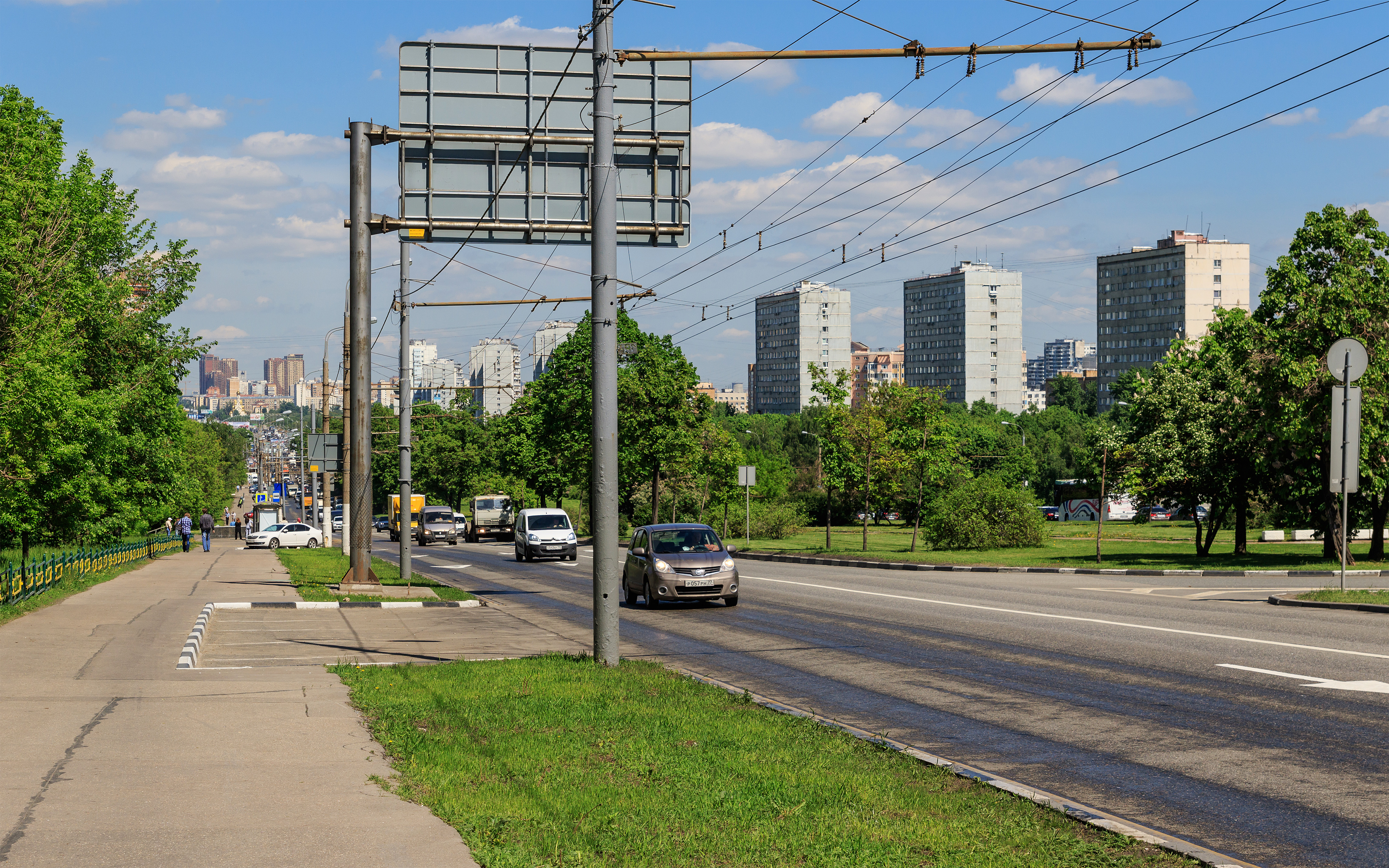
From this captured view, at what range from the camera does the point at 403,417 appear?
100 ft

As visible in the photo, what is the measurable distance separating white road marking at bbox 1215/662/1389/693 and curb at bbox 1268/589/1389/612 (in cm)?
781

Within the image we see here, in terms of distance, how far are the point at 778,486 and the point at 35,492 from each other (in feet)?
217

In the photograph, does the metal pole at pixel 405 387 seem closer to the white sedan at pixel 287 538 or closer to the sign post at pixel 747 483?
the sign post at pixel 747 483

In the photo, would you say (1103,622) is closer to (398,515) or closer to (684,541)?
(684,541)

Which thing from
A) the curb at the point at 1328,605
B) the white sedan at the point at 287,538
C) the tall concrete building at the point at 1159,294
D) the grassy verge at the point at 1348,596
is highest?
the tall concrete building at the point at 1159,294

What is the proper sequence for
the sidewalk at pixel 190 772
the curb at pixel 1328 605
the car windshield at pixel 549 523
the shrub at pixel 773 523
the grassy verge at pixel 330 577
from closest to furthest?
1. the sidewalk at pixel 190 772
2. the curb at pixel 1328 605
3. the grassy verge at pixel 330 577
4. the car windshield at pixel 549 523
5. the shrub at pixel 773 523

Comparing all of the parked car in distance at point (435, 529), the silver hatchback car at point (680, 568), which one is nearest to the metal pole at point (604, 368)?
the silver hatchback car at point (680, 568)

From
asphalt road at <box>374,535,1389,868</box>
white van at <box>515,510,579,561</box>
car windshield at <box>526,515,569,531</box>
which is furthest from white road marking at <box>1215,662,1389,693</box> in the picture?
car windshield at <box>526,515,569,531</box>

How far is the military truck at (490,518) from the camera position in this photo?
73.4 metres

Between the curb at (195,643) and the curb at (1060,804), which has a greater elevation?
the curb at (1060,804)

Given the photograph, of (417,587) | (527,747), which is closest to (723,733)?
(527,747)

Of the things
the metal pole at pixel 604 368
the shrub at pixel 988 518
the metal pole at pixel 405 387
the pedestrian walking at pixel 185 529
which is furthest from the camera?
the pedestrian walking at pixel 185 529

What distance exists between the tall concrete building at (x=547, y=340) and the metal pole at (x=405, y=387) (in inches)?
1414

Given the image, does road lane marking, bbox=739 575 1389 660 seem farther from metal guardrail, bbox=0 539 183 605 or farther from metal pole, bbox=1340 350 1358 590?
metal guardrail, bbox=0 539 183 605
